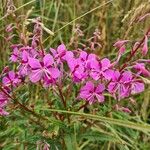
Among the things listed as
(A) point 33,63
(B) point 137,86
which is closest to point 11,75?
(A) point 33,63

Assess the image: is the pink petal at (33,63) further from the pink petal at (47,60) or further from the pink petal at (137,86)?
the pink petal at (137,86)

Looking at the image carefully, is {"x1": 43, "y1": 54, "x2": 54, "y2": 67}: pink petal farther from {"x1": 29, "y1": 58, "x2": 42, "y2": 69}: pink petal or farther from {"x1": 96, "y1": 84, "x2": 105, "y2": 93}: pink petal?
{"x1": 96, "y1": 84, "x2": 105, "y2": 93}: pink petal

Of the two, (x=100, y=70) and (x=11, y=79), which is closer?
(x=100, y=70)

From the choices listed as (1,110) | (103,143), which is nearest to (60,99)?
(1,110)

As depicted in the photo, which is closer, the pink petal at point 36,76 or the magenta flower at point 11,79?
the pink petal at point 36,76

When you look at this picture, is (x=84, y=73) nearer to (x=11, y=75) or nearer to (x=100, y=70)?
(x=100, y=70)

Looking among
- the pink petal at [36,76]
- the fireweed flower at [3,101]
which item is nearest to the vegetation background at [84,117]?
the fireweed flower at [3,101]

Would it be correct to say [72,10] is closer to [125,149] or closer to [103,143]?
[103,143]
